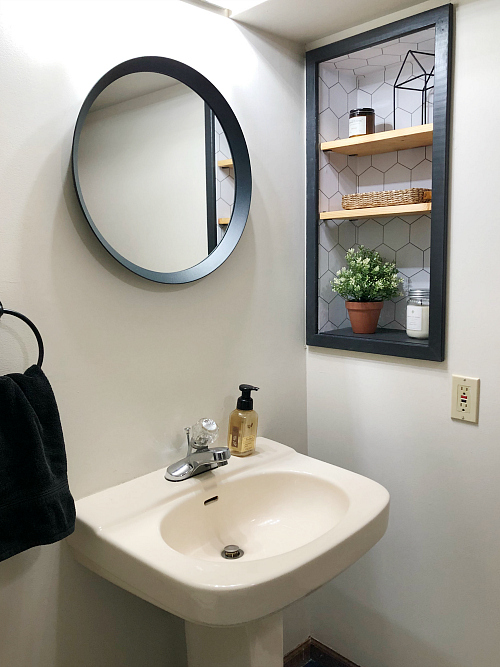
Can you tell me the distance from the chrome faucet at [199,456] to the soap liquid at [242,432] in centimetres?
9

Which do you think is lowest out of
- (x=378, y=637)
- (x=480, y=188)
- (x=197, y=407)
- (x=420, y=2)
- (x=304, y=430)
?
(x=378, y=637)

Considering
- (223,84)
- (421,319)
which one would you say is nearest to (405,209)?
(421,319)

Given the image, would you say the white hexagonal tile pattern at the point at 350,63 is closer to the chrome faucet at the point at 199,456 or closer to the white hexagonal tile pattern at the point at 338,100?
the white hexagonal tile pattern at the point at 338,100

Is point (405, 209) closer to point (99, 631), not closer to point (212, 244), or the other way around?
point (212, 244)

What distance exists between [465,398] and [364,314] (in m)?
0.37

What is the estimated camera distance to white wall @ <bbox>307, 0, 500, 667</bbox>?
1319 millimetres

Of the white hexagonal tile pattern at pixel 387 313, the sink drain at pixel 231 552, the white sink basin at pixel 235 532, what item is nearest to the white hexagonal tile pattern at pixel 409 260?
the white hexagonal tile pattern at pixel 387 313

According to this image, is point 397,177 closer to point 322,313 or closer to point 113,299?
point 322,313

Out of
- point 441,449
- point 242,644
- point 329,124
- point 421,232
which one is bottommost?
point 242,644

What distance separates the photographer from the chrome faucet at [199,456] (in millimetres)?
1275

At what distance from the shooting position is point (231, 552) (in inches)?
48.9

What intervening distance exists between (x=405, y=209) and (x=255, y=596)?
3.31 feet

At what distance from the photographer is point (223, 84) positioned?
1397 mm

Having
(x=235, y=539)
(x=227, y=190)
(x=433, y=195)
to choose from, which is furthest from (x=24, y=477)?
(x=433, y=195)
